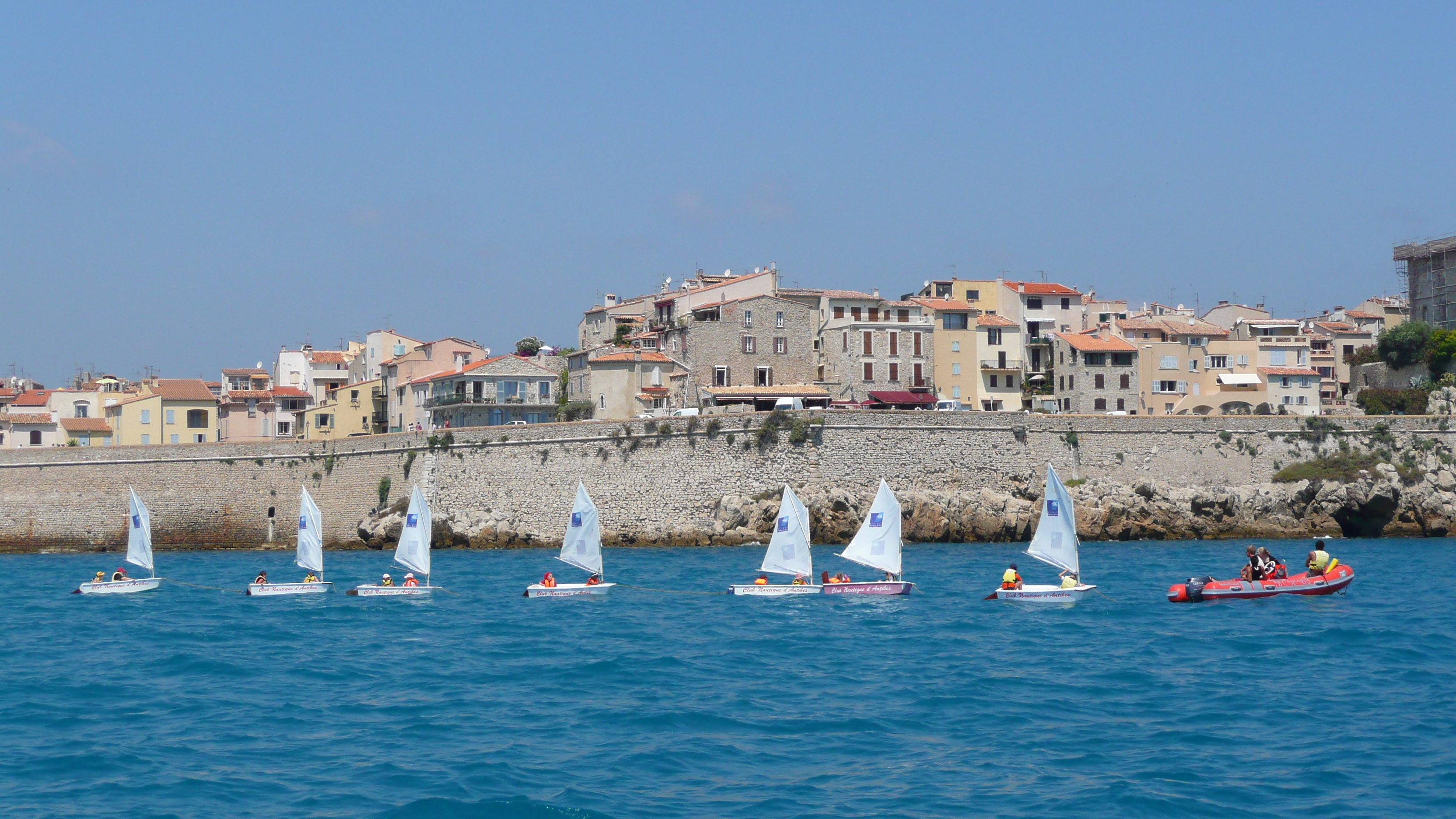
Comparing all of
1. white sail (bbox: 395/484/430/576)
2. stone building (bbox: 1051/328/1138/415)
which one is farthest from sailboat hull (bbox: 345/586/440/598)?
stone building (bbox: 1051/328/1138/415)

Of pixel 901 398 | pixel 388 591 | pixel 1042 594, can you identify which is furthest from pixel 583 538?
pixel 901 398

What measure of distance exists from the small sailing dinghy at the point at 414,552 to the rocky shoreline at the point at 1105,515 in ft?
56.7

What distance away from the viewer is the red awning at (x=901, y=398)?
71.1 metres

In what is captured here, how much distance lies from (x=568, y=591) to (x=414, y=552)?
490cm

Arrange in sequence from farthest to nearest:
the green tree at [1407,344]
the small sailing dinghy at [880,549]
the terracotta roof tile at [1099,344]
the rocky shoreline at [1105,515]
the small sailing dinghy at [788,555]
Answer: the green tree at [1407,344], the terracotta roof tile at [1099,344], the rocky shoreline at [1105,515], the small sailing dinghy at [788,555], the small sailing dinghy at [880,549]

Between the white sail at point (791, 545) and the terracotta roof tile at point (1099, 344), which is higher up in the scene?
the terracotta roof tile at point (1099, 344)

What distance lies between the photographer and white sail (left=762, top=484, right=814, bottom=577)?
129 ft

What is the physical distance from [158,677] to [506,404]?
43.9m

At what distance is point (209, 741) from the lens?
22703 mm


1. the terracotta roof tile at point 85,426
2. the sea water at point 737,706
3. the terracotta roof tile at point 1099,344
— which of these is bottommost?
the sea water at point 737,706

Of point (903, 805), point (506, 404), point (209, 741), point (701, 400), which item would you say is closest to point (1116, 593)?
point (903, 805)

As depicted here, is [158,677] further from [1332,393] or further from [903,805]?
[1332,393]

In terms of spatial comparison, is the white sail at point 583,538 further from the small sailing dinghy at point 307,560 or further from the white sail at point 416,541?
the small sailing dinghy at point 307,560

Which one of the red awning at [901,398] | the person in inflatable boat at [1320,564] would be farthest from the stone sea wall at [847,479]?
the person in inflatable boat at [1320,564]
